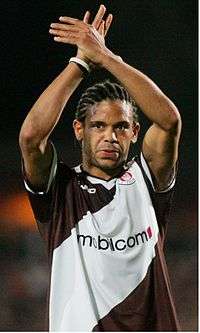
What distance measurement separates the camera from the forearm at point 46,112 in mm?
1268

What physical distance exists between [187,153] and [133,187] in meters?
0.17

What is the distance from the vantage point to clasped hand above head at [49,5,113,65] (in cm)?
132

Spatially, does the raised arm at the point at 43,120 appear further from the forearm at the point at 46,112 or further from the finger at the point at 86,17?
the finger at the point at 86,17

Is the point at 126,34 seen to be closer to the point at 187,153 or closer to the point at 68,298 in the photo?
the point at 187,153

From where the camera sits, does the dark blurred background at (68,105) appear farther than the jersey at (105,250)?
Yes

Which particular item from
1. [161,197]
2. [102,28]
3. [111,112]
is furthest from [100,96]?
[161,197]

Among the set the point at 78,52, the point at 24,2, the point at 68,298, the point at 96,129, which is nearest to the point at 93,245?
the point at 68,298

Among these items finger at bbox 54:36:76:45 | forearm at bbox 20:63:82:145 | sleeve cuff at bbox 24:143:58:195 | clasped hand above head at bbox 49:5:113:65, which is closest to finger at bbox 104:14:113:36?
clasped hand above head at bbox 49:5:113:65

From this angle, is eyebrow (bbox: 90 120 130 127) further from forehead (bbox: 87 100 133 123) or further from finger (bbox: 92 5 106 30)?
finger (bbox: 92 5 106 30)

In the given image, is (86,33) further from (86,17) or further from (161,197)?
(161,197)

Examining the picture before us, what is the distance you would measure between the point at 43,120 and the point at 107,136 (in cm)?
17

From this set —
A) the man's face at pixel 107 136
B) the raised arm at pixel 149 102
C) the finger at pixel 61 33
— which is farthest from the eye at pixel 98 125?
the finger at pixel 61 33

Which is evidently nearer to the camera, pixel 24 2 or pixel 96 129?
pixel 96 129

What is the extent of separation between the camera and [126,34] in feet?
4.84
